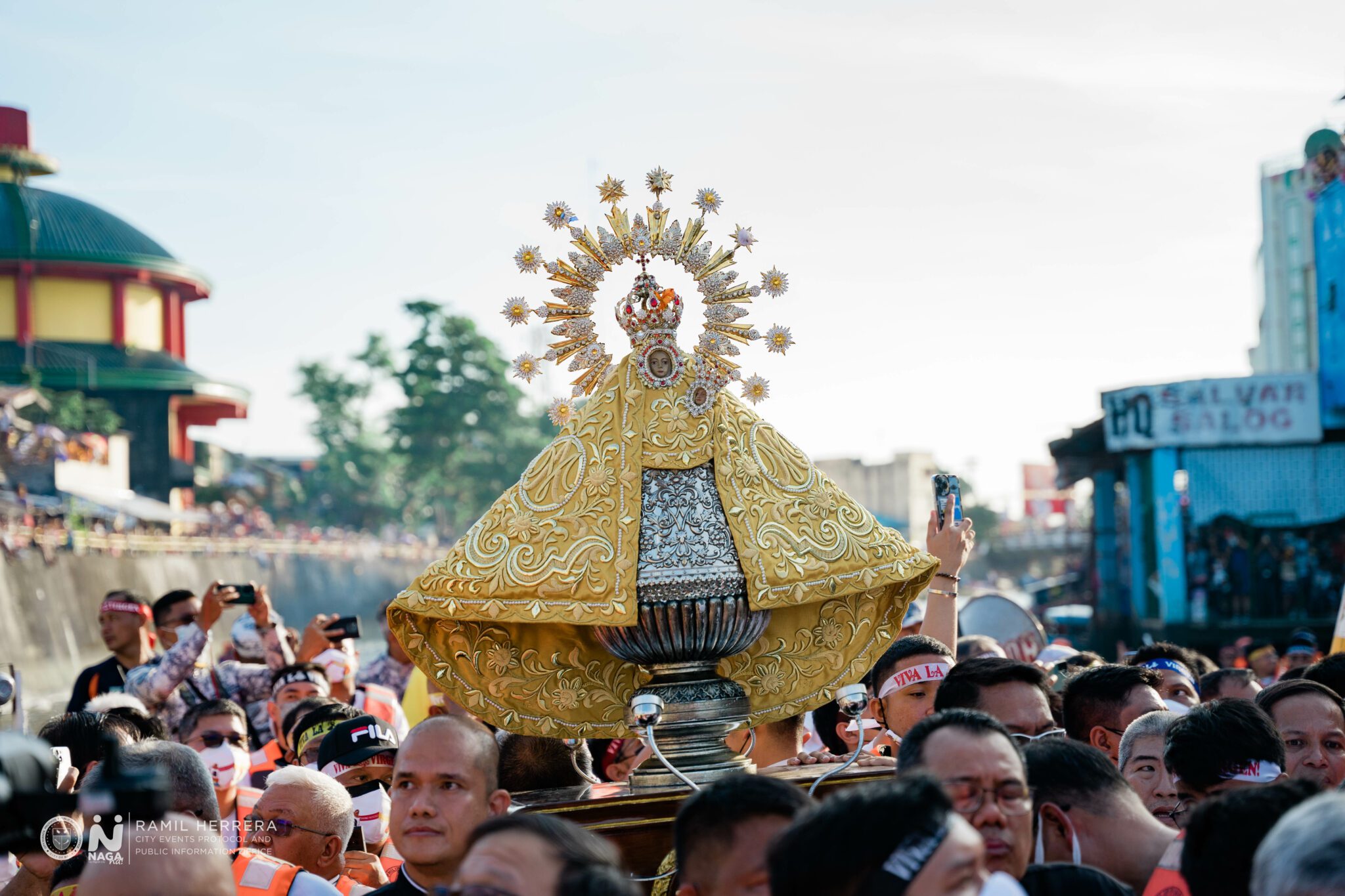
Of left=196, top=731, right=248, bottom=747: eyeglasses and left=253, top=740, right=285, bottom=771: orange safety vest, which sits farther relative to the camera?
left=253, top=740, right=285, bottom=771: orange safety vest

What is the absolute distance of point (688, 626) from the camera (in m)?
4.56

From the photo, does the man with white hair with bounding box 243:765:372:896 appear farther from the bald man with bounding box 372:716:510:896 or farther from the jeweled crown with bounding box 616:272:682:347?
the jeweled crown with bounding box 616:272:682:347

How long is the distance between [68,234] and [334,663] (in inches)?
1532

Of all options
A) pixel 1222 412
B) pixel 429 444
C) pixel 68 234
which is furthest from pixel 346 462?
pixel 1222 412

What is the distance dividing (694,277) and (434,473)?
59828mm

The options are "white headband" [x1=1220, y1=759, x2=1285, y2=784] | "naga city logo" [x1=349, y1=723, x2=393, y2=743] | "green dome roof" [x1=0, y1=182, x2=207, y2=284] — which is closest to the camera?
"white headband" [x1=1220, y1=759, x2=1285, y2=784]

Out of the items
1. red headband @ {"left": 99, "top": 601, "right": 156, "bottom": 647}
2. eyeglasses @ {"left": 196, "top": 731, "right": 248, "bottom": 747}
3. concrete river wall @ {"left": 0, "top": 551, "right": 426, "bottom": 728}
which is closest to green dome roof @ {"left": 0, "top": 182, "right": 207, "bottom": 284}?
concrete river wall @ {"left": 0, "top": 551, "right": 426, "bottom": 728}

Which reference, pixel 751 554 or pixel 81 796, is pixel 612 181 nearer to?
pixel 751 554

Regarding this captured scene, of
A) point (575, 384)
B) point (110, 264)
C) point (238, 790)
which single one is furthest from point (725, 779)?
point (110, 264)

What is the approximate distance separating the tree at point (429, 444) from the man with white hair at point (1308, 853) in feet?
199

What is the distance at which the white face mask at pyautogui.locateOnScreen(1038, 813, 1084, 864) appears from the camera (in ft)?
11.7

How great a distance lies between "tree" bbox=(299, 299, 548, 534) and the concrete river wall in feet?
52.3

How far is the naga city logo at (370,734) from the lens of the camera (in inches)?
218

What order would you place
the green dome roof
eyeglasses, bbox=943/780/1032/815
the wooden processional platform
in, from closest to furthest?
eyeglasses, bbox=943/780/1032/815
the wooden processional platform
the green dome roof
